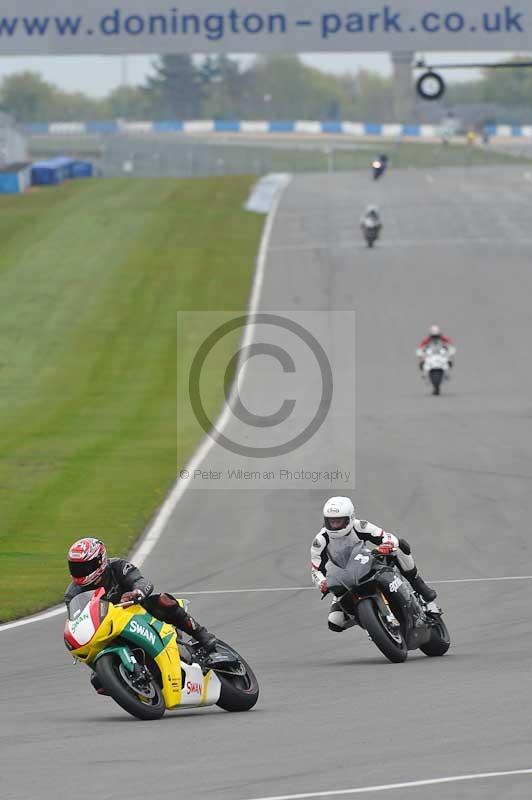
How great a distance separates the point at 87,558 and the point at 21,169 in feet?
261

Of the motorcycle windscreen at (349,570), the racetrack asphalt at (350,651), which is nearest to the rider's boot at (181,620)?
the racetrack asphalt at (350,651)

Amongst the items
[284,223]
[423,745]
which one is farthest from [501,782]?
[284,223]

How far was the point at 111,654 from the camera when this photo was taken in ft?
33.4

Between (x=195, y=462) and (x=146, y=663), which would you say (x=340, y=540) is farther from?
(x=195, y=462)

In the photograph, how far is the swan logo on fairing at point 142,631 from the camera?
10326 millimetres

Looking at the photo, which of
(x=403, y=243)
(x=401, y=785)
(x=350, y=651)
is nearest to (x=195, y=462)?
(x=350, y=651)

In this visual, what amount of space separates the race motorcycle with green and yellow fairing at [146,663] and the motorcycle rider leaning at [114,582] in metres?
0.08

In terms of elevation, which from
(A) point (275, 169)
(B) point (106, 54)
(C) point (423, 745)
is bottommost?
(A) point (275, 169)

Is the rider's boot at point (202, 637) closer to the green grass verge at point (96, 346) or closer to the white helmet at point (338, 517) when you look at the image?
the white helmet at point (338, 517)

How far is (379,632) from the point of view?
12.4m

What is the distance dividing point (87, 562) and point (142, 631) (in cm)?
65

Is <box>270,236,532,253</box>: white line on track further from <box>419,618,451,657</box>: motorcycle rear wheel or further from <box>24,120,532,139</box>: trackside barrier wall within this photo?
<box>24,120,532,139</box>: trackside barrier wall

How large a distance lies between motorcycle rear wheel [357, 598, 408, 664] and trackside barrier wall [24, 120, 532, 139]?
13332 cm

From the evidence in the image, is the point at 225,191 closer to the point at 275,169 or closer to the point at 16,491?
the point at 275,169
